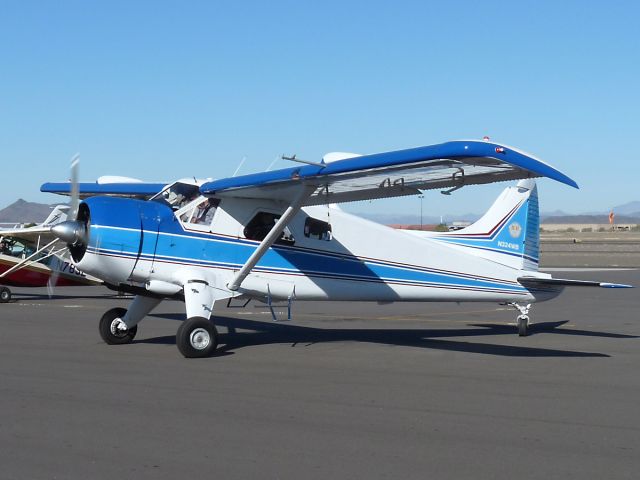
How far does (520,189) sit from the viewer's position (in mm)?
14711

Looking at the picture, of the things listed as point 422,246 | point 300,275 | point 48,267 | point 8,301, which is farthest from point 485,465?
point 48,267

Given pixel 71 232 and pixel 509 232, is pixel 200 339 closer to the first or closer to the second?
pixel 71 232

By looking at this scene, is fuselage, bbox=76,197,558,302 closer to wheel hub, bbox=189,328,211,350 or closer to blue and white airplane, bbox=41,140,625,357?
blue and white airplane, bbox=41,140,625,357

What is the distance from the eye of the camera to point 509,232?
14.1 m

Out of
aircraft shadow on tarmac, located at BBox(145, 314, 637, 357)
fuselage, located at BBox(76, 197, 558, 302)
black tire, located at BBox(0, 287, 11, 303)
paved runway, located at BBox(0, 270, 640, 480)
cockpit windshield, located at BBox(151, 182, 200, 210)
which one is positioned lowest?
paved runway, located at BBox(0, 270, 640, 480)

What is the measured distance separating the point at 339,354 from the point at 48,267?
1371 centimetres

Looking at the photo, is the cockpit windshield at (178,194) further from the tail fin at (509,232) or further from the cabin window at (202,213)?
the tail fin at (509,232)

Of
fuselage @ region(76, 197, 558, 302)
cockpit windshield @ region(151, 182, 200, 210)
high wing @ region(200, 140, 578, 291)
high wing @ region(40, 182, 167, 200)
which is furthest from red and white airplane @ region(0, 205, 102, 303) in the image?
high wing @ region(200, 140, 578, 291)

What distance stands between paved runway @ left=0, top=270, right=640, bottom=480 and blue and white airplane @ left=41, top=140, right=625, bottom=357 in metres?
0.81

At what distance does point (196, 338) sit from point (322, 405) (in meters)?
3.46

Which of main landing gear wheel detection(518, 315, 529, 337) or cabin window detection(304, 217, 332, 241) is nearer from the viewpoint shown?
cabin window detection(304, 217, 332, 241)

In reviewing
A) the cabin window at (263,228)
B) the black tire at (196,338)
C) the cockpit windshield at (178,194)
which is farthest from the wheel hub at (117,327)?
the cabin window at (263,228)

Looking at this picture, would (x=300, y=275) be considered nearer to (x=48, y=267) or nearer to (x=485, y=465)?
(x=485, y=465)

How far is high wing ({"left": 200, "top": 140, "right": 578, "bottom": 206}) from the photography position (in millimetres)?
8328
